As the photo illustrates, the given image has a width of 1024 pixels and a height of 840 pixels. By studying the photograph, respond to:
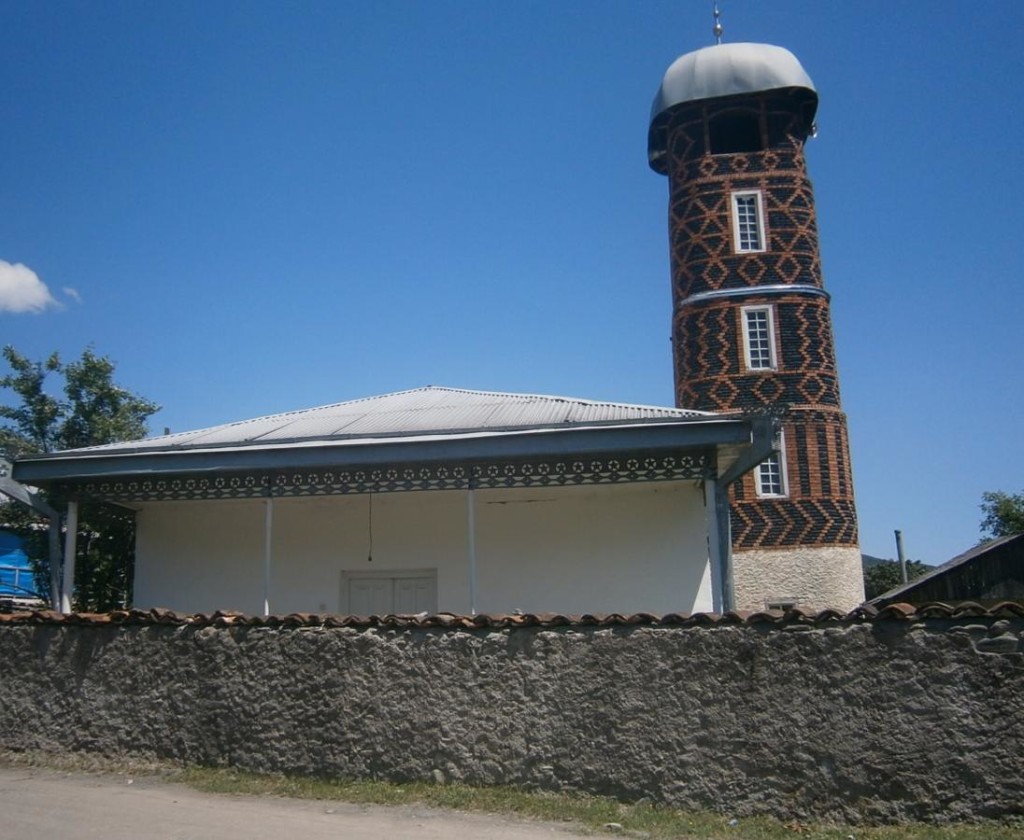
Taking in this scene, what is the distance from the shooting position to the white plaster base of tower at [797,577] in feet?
73.7

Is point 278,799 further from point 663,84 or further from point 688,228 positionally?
point 663,84

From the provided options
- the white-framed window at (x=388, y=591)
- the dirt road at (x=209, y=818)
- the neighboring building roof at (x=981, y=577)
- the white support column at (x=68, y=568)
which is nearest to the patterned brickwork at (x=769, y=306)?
the neighboring building roof at (x=981, y=577)

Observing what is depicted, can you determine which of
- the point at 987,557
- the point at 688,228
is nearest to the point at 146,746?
the point at 987,557

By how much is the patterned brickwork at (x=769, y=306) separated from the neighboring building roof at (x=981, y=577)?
84.5 inches

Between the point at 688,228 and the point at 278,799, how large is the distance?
2138 centimetres

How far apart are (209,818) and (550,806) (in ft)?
7.61

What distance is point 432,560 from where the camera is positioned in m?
12.6

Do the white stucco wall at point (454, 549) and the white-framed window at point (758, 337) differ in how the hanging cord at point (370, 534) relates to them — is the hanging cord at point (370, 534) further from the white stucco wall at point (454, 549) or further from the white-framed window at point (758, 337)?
the white-framed window at point (758, 337)

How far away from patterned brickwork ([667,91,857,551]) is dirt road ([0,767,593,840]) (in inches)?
693

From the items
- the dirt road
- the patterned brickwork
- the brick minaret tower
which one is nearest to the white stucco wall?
the dirt road

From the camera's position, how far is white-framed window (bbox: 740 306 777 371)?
2416 centimetres

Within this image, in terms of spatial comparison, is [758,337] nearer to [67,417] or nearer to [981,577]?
[981,577]

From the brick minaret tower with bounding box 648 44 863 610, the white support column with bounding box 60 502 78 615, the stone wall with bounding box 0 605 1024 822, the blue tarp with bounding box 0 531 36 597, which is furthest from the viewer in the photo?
the blue tarp with bounding box 0 531 36 597

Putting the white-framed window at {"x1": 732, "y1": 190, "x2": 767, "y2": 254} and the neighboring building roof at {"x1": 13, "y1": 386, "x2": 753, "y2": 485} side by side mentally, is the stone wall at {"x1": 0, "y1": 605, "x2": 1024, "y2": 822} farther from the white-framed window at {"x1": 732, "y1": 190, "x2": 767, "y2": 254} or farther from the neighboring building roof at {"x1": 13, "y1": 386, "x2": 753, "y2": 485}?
the white-framed window at {"x1": 732, "y1": 190, "x2": 767, "y2": 254}
